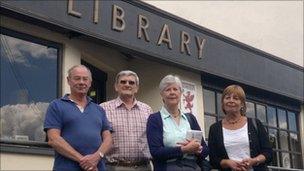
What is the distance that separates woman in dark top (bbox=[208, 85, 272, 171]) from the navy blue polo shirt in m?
1.07

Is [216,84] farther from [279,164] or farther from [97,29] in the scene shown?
[97,29]

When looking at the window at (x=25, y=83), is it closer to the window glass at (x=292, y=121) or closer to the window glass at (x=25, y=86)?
the window glass at (x=25, y=86)

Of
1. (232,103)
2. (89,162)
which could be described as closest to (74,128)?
(89,162)

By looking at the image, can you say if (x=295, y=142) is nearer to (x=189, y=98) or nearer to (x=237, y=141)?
(x=189, y=98)

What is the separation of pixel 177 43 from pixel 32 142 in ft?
10.5

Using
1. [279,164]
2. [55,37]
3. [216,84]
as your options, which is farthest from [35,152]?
[279,164]

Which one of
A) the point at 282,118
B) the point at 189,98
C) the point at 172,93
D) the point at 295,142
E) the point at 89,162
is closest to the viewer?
the point at 89,162

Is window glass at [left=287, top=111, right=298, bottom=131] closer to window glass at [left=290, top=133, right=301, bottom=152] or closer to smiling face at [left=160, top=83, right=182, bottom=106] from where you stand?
window glass at [left=290, top=133, right=301, bottom=152]

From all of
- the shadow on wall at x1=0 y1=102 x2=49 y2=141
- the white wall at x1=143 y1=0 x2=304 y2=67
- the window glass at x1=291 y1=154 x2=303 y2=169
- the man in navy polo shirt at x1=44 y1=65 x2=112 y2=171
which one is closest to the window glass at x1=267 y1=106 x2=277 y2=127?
the window glass at x1=291 y1=154 x2=303 y2=169

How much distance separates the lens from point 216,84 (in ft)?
29.9

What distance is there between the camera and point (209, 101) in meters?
8.94

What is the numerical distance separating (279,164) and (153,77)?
152 inches

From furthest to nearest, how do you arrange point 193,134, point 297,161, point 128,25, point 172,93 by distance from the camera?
point 297,161 → point 128,25 → point 172,93 → point 193,134

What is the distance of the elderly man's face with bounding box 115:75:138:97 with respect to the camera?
4.44m
